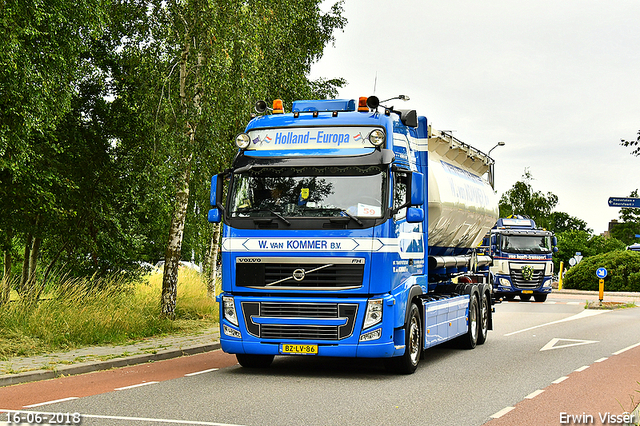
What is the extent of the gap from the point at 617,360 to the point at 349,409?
7080 millimetres

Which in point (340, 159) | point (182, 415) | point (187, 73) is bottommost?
point (182, 415)

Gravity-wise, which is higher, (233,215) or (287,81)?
(287,81)

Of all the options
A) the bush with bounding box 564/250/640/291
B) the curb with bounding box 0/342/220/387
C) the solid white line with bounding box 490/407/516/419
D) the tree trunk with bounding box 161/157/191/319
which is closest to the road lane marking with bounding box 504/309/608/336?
the tree trunk with bounding box 161/157/191/319

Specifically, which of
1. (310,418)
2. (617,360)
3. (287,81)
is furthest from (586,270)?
(310,418)

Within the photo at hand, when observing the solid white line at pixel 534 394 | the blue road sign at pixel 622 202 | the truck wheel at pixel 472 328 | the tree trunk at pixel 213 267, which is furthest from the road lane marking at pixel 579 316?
the solid white line at pixel 534 394

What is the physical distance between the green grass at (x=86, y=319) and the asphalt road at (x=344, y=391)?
1.90 metres

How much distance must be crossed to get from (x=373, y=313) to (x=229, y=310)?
205cm

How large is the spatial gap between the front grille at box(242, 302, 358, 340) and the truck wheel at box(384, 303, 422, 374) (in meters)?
1.00

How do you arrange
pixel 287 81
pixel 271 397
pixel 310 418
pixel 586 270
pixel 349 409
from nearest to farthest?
pixel 310 418 → pixel 349 409 → pixel 271 397 → pixel 287 81 → pixel 586 270

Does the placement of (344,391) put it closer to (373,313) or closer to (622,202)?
(373,313)

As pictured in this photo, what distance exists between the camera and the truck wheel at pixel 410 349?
439 inches

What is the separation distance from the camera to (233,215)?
1103cm

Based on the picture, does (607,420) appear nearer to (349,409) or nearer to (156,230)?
(349,409)

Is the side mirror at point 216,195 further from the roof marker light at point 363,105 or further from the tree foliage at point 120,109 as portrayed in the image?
the tree foliage at point 120,109
